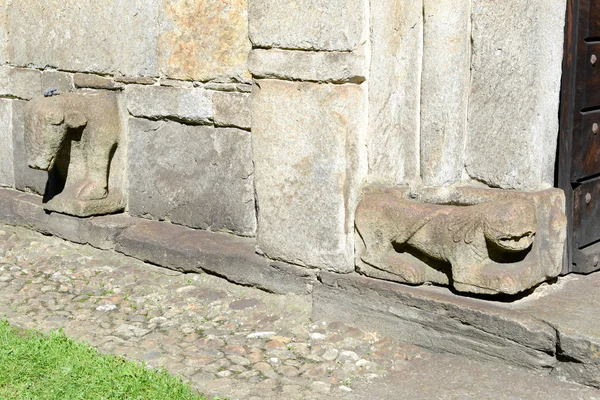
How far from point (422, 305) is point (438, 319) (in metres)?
0.09

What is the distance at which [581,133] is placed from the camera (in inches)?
153

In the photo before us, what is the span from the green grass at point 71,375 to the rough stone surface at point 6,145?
7.64 ft

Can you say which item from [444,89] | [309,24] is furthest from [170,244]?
[444,89]

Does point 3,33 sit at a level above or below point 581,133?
above

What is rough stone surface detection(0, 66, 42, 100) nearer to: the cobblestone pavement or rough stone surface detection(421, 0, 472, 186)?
the cobblestone pavement

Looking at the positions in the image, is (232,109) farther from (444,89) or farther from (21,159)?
(21,159)

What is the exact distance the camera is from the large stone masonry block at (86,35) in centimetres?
488

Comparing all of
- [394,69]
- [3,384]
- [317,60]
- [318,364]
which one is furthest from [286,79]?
[3,384]

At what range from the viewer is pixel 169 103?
476 centimetres

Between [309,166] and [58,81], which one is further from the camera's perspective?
[58,81]

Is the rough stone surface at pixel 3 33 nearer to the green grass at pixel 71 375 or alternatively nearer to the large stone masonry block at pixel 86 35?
the large stone masonry block at pixel 86 35

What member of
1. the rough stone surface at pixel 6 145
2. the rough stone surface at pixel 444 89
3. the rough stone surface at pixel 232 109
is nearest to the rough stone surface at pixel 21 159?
the rough stone surface at pixel 6 145

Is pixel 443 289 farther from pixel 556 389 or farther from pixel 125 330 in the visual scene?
pixel 125 330

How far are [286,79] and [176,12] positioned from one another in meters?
1.01
